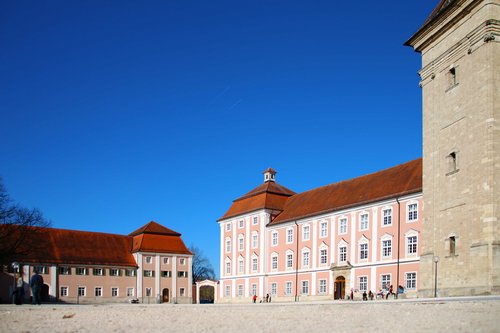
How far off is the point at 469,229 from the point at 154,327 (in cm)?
1385

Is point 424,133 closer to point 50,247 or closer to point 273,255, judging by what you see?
point 273,255

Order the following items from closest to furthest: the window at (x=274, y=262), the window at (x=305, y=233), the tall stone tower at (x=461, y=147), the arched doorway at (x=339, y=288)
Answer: the tall stone tower at (x=461, y=147), the arched doorway at (x=339, y=288), the window at (x=305, y=233), the window at (x=274, y=262)

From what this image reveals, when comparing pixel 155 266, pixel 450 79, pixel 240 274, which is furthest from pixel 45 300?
pixel 450 79

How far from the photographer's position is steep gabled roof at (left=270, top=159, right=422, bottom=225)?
44.4 meters

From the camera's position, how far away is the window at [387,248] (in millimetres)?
43781

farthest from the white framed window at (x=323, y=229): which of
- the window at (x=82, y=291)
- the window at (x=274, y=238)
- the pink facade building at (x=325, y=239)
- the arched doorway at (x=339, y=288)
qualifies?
the window at (x=82, y=291)

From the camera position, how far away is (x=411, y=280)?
41031 millimetres

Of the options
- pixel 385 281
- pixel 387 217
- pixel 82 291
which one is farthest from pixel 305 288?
pixel 82 291

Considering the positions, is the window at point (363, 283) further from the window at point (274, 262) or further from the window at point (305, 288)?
the window at point (274, 262)

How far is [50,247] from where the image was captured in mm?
64188

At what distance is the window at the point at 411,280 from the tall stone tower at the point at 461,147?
12.3 meters

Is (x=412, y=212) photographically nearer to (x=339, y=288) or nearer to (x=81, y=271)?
(x=339, y=288)

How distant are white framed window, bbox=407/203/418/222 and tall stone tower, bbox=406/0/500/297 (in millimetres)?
12549

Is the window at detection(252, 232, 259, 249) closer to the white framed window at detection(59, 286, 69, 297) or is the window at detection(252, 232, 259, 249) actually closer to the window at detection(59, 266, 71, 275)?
the window at detection(59, 266, 71, 275)
